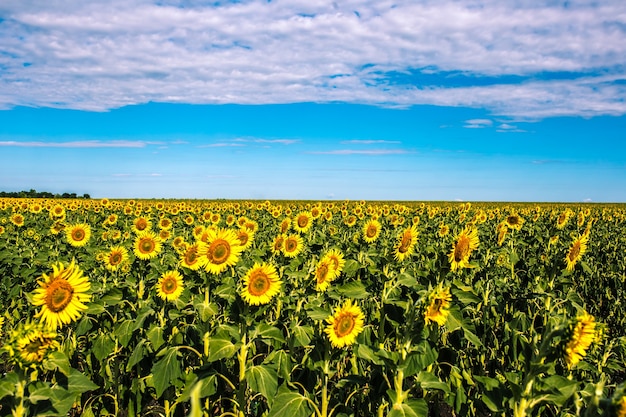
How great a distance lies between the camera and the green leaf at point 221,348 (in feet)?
12.0

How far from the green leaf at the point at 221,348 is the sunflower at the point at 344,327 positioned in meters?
0.84

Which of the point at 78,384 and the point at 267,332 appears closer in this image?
the point at 78,384

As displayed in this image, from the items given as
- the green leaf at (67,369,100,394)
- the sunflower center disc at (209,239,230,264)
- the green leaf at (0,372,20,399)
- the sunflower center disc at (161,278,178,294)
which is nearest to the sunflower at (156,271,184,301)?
the sunflower center disc at (161,278,178,294)

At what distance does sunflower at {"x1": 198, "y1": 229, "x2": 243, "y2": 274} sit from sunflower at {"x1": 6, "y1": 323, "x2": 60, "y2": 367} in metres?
2.19

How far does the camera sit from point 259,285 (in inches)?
171

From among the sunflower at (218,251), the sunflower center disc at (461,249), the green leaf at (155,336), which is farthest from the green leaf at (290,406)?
the sunflower center disc at (461,249)

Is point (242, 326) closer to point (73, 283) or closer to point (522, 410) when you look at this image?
point (73, 283)

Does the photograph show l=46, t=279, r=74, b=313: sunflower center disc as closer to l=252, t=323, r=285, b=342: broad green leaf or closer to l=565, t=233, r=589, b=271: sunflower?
l=252, t=323, r=285, b=342: broad green leaf

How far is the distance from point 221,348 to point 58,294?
1453mm

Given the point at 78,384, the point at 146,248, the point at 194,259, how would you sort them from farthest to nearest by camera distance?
the point at 146,248 < the point at 194,259 < the point at 78,384

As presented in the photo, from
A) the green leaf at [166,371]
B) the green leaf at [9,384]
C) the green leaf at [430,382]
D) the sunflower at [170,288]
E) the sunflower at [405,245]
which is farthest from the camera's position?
the sunflower at [405,245]

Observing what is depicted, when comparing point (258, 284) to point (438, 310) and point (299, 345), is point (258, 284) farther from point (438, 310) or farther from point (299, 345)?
point (438, 310)

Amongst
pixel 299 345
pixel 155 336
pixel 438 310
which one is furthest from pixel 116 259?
pixel 438 310

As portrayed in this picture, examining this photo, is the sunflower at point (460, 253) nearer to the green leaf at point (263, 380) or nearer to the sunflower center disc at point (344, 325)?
the sunflower center disc at point (344, 325)
